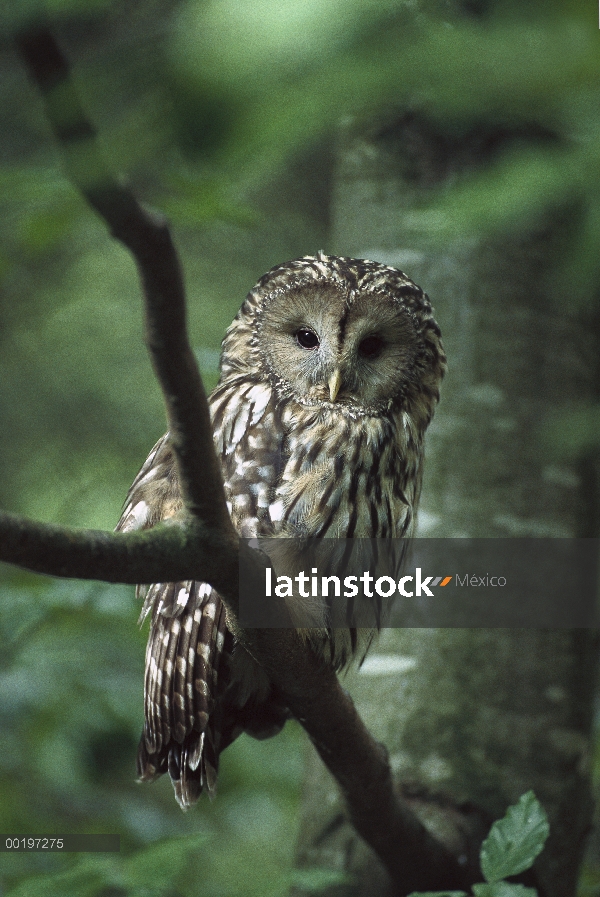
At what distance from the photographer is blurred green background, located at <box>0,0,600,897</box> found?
31.0 inches

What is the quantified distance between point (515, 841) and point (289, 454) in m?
0.79

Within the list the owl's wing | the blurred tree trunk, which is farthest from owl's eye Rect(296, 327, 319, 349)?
the blurred tree trunk

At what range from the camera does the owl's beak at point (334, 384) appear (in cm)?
178

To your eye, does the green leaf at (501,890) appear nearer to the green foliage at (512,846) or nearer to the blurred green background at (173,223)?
the green foliage at (512,846)

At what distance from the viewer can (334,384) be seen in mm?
1780

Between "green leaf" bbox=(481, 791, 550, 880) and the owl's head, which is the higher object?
the owl's head

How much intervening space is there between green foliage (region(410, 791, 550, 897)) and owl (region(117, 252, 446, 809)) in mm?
511

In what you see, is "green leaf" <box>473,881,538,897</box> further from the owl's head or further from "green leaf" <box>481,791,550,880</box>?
the owl's head

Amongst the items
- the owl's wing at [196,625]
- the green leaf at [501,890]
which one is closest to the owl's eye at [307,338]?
the owl's wing at [196,625]

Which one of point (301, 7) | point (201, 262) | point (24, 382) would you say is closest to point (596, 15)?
point (301, 7)

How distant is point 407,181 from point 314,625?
49.9 inches

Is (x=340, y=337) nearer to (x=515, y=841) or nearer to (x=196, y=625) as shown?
(x=196, y=625)

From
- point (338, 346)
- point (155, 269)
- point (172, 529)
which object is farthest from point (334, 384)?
point (155, 269)

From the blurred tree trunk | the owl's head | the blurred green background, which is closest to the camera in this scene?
the blurred green background
